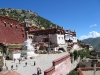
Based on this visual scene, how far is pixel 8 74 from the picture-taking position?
605 inches

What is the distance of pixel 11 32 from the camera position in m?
44.6

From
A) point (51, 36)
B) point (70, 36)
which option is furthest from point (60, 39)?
point (70, 36)

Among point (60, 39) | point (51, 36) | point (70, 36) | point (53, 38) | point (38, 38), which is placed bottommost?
point (60, 39)

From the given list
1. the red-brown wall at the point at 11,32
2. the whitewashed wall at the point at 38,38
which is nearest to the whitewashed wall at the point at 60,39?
the whitewashed wall at the point at 38,38

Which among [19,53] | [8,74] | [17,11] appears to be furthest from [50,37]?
[17,11]

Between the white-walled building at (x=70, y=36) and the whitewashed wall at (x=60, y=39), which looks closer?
the whitewashed wall at (x=60, y=39)

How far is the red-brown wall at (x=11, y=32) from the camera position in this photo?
41.4 m

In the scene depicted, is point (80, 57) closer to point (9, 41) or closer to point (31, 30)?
point (9, 41)

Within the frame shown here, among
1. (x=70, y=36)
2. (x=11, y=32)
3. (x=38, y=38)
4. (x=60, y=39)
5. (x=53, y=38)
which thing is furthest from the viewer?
(x=70, y=36)

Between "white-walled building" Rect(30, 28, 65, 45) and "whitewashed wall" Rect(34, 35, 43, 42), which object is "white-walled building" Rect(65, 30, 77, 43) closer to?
"white-walled building" Rect(30, 28, 65, 45)

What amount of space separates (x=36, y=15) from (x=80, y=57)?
106m

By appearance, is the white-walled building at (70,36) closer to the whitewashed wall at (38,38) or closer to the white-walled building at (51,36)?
the white-walled building at (51,36)

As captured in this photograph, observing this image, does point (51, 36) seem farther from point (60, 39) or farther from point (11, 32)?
point (11, 32)

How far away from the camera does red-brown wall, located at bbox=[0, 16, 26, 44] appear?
4139 centimetres
